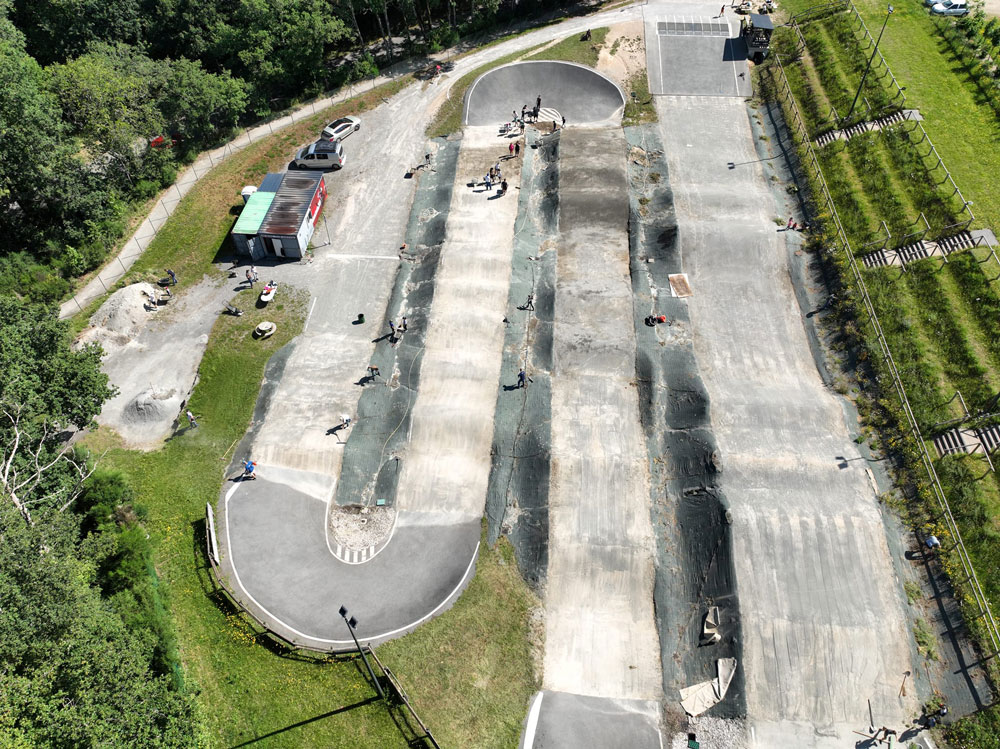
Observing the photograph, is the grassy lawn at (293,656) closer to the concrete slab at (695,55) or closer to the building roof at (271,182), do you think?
the building roof at (271,182)

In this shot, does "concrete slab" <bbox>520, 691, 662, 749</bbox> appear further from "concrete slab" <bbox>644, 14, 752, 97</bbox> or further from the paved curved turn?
"concrete slab" <bbox>644, 14, 752, 97</bbox>

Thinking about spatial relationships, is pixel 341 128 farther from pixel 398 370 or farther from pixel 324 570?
pixel 324 570

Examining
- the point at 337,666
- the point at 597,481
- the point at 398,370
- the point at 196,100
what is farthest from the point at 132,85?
the point at 597,481

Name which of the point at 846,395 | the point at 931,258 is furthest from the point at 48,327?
the point at 931,258

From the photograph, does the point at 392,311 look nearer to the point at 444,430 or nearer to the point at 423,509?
the point at 444,430

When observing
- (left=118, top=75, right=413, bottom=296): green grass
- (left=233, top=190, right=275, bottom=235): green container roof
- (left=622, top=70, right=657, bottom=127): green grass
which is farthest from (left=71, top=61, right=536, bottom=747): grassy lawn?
(left=622, top=70, right=657, bottom=127): green grass

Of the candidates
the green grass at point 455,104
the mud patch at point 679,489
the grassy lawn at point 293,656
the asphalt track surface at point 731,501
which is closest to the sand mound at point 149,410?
the grassy lawn at point 293,656
